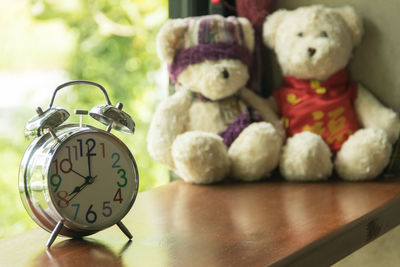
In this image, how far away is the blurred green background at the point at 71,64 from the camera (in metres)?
2.07

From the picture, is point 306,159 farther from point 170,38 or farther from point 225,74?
point 170,38

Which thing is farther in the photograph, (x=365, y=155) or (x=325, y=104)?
(x=325, y=104)

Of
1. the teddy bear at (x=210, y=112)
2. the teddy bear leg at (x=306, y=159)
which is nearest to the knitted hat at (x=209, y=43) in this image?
the teddy bear at (x=210, y=112)

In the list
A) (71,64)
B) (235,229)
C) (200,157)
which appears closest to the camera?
(235,229)

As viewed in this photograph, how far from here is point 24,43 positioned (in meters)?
2.07

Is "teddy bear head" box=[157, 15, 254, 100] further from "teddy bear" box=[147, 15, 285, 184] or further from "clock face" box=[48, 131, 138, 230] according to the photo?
"clock face" box=[48, 131, 138, 230]

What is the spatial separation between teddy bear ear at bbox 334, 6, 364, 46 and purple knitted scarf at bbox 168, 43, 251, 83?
0.86ft

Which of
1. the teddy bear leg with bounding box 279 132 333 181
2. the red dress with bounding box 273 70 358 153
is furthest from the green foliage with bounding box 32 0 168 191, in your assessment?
the teddy bear leg with bounding box 279 132 333 181

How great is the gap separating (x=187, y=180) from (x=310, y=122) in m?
0.34

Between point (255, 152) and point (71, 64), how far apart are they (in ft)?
3.86

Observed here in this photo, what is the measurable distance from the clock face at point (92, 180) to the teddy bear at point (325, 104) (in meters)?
0.52

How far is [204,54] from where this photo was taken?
1325mm

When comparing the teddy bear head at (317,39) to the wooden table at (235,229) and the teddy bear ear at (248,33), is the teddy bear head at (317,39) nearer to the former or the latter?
the teddy bear ear at (248,33)

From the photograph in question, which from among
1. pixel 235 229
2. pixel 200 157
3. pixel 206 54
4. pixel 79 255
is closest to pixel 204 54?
pixel 206 54
